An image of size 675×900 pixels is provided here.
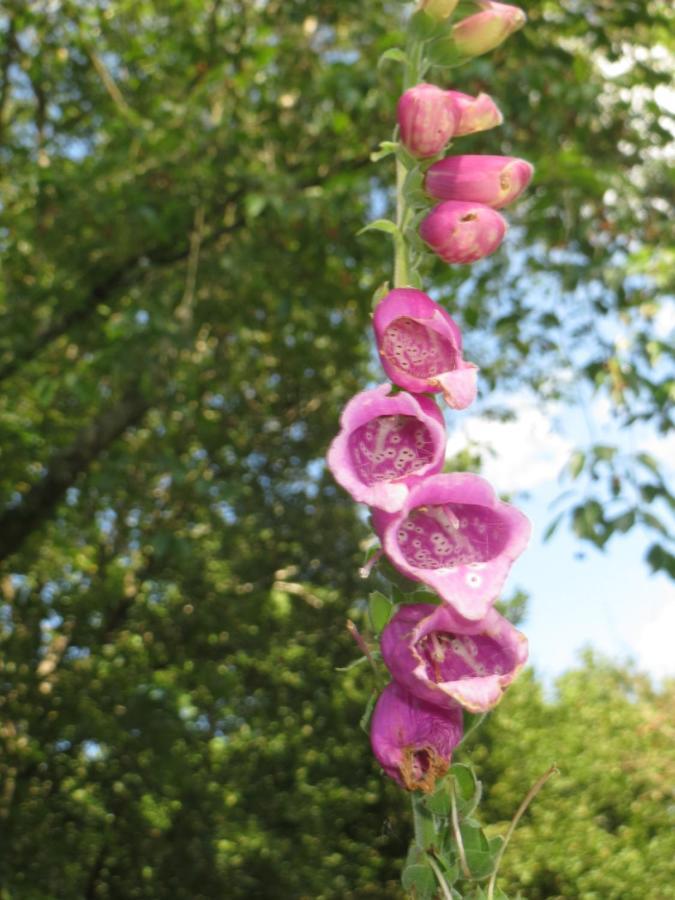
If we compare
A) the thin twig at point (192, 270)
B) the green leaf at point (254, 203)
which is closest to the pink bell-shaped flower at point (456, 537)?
the green leaf at point (254, 203)

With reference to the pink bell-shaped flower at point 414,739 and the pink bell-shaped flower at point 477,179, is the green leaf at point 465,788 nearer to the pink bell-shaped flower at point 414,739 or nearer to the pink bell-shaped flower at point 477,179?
the pink bell-shaped flower at point 414,739

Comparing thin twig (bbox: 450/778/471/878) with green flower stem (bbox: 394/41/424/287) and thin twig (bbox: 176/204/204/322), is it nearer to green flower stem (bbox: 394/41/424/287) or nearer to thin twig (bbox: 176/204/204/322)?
green flower stem (bbox: 394/41/424/287)

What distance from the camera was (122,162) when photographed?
4.73 m

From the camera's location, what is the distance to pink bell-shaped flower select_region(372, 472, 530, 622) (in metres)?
0.71

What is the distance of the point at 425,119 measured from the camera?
34.6 inches

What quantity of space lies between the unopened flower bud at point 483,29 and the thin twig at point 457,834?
0.66 meters

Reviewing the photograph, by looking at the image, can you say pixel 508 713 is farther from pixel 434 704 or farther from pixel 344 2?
pixel 434 704

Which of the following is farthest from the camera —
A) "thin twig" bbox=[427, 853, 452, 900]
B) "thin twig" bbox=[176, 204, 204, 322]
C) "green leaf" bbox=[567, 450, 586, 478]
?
"thin twig" bbox=[176, 204, 204, 322]

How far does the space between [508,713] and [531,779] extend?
742 millimetres

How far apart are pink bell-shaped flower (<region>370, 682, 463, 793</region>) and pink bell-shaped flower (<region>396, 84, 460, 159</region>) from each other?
0.46 m

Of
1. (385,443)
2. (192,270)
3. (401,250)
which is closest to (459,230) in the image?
(401,250)

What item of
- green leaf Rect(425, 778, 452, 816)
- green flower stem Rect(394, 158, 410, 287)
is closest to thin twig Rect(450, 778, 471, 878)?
green leaf Rect(425, 778, 452, 816)

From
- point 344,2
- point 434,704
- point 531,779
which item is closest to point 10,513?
point 344,2

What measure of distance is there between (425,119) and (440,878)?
60 centimetres
